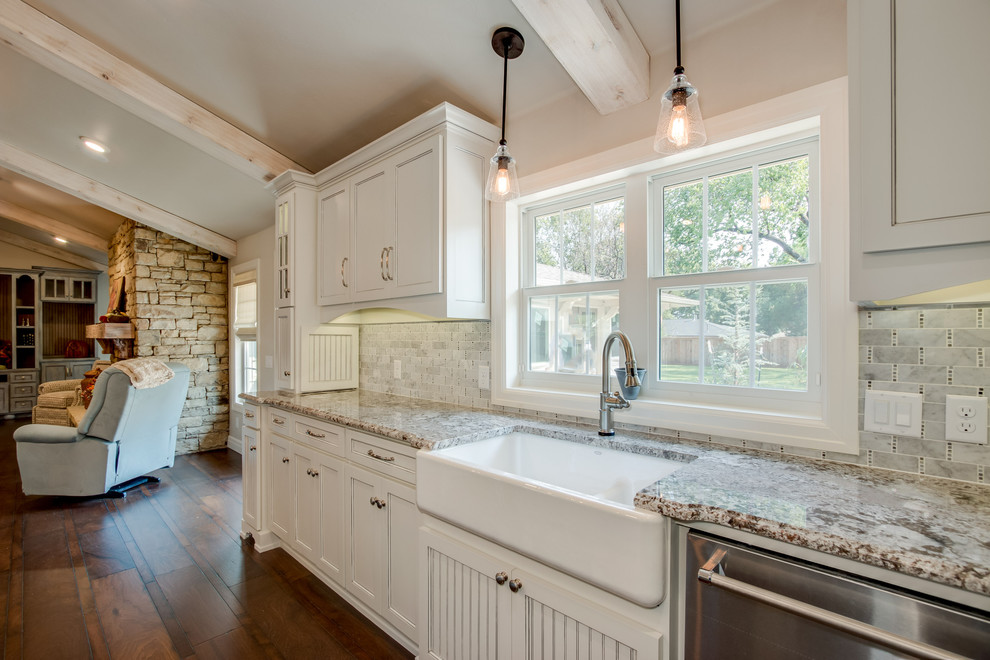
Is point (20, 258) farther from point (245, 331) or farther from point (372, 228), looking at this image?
point (372, 228)

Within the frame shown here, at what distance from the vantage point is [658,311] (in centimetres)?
187

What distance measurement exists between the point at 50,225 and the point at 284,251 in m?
5.60

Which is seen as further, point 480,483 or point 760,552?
point 480,483

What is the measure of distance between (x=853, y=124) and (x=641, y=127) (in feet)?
2.95

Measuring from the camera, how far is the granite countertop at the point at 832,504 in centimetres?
78

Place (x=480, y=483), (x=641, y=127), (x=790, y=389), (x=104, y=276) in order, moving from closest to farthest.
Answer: (x=480, y=483) < (x=790, y=389) < (x=641, y=127) < (x=104, y=276)

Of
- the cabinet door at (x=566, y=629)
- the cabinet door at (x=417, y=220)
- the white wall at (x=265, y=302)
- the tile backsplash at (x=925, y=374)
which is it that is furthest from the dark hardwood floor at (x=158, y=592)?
the tile backsplash at (x=925, y=374)

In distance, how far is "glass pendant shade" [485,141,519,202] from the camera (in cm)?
167

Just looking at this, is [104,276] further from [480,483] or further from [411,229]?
[480,483]

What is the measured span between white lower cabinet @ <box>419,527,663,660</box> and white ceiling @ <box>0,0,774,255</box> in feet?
6.12

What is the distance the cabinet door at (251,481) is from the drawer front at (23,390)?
702 centimetres

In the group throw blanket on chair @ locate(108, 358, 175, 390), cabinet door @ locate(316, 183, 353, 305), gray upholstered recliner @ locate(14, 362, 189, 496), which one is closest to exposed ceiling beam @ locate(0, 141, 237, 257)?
throw blanket on chair @ locate(108, 358, 175, 390)

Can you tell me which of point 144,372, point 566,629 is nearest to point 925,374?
point 566,629

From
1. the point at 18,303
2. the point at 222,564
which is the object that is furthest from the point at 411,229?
the point at 18,303
